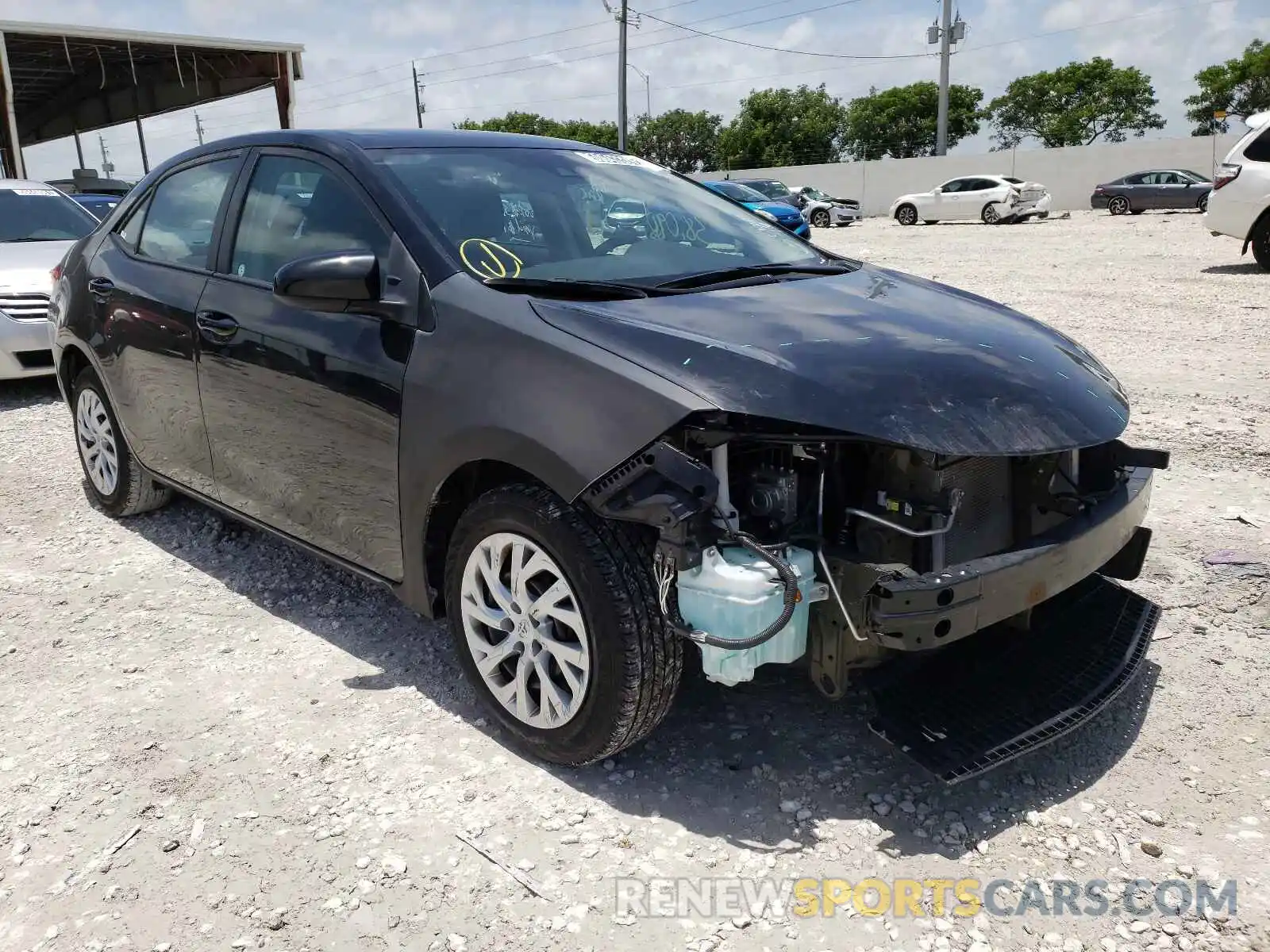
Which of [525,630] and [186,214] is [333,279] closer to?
[525,630]

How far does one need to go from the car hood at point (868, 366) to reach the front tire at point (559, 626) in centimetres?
45

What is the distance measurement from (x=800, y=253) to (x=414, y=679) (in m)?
2.05

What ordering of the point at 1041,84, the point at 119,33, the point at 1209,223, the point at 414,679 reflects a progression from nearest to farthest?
1. the point at 414,679
2. the point at 1209,223
3. the point at 119,33
4. the point at 1041,84

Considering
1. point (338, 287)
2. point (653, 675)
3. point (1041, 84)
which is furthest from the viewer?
point (1041, 84)

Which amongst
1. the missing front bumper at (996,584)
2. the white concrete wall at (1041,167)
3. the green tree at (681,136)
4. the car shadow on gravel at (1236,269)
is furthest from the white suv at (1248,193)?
the green tree at (681,136)

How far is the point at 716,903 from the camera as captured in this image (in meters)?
2.26

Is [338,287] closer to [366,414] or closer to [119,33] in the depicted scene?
[366,414]

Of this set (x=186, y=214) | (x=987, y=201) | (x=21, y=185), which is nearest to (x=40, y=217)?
(x=21, y=185)

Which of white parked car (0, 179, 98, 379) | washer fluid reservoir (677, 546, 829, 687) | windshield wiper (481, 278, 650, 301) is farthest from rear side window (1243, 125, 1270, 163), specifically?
white parked car (0, 179, 98, 379)

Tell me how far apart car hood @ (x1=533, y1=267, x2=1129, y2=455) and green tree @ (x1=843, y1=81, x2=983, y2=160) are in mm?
68635

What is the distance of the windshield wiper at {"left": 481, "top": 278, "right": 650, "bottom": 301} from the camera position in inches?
107

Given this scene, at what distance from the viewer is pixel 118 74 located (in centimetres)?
2547

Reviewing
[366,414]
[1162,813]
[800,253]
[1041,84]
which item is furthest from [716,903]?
[1041,84]

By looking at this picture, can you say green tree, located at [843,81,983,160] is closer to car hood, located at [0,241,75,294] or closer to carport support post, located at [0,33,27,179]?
carport support post, located at [0,33,27,179]
